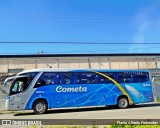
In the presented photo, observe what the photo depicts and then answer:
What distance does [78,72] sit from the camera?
73.5 ft

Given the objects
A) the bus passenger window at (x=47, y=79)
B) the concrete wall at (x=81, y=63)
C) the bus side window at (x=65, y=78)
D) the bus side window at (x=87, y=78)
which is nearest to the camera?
the bus passenger window at (x=47, y=79)

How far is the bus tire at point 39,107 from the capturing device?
20752 mm

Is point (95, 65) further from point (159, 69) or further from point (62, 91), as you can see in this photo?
point (62, 91)

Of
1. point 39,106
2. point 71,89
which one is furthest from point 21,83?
point 71,89

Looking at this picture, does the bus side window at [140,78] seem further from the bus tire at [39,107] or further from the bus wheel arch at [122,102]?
the bus tire at [39,107]

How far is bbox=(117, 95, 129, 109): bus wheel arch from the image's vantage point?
77.6ft

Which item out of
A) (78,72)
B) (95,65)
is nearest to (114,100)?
(78,72)

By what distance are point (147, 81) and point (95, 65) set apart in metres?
21.3

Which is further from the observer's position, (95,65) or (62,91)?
(95,65)

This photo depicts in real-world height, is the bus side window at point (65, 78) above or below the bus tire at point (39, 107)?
above

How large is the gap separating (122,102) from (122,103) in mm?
79

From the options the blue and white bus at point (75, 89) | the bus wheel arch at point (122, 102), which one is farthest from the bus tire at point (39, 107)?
the bus wheel arch at point (122, 102)

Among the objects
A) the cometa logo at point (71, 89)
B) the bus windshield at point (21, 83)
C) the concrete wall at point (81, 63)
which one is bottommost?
the cometa logo at point (71, 89)

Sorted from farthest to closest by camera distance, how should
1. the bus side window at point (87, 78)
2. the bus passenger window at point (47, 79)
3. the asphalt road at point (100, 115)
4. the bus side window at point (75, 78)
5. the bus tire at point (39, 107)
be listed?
the bus side window at point (87, 78), the bus side window at point (75, 78), the bus passenger window at point (47, 79), the bus tire at point (39, 107), the asphalt road at point (100, 115)
